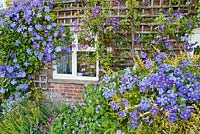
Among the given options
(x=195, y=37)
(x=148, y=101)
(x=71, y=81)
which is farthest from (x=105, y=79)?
(x=195, y=37)

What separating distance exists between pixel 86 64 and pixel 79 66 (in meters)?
0.20

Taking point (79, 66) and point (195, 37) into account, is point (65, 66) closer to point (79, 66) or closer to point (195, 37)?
point (79, 66)

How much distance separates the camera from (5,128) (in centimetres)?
459

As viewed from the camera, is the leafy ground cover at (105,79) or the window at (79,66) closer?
the leafy ground cover at (105,79)

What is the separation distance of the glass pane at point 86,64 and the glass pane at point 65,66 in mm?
187

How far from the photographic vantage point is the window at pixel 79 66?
17.4 feet

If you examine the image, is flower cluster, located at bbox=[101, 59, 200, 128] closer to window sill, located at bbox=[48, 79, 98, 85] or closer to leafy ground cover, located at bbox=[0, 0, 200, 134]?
leafy ground cover, located at bbox=[0, 0, 200, 134]

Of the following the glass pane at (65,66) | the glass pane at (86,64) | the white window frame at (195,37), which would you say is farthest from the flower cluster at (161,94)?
the glass pane at (65,66)

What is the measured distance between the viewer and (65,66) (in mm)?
5609

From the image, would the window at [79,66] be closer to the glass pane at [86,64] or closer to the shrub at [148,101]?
the glass pane at [86,64]

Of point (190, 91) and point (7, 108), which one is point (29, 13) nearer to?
point (7, 108)

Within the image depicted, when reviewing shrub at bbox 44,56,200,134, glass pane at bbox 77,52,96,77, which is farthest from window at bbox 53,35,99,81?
shrub at bbox 44,56,200,134

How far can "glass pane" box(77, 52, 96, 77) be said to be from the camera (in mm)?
5275

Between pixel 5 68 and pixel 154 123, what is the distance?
332cm
